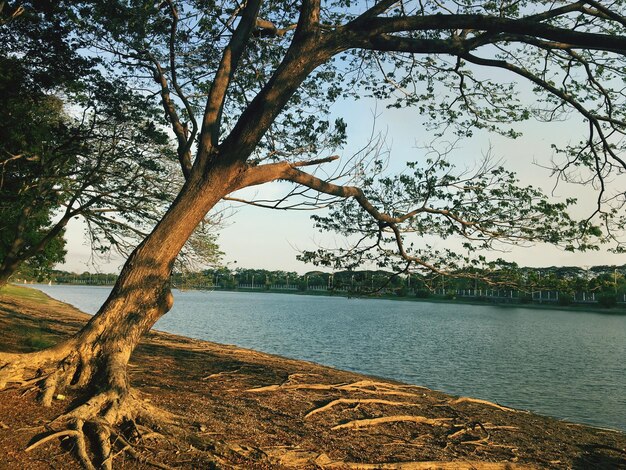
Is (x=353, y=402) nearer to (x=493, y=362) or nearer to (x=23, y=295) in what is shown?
(x=493, y=362)

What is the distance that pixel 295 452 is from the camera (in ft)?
18.6

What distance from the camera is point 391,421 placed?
25.6 feet

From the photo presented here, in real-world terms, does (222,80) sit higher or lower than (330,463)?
higher

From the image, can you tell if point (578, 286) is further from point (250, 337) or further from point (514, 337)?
point (514, 337)

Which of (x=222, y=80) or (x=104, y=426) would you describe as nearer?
(x=104, y=426)

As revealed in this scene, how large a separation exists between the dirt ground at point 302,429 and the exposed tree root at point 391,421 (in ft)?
0.06

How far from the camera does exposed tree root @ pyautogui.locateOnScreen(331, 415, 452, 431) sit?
7.23m

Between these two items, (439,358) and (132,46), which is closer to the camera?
(132,46)

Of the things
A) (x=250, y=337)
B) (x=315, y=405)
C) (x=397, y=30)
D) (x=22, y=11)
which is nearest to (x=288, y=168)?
(x=397, y=30)

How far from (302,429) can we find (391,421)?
174 centimetres

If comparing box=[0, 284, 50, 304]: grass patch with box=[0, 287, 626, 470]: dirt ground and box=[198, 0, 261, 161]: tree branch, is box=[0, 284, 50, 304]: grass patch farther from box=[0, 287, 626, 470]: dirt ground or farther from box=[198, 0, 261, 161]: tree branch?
box=[198, 0, 261, 161]: tree branch

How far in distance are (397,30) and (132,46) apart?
6.22 m

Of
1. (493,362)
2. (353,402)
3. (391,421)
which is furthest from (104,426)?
(493,362)

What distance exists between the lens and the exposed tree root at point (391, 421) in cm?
723
